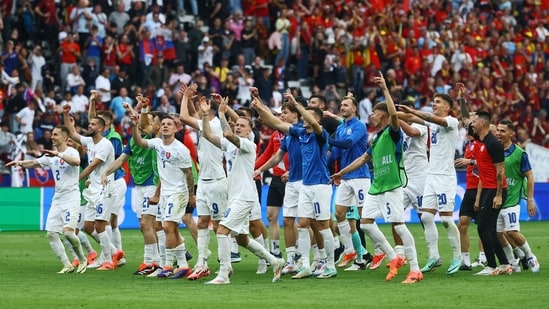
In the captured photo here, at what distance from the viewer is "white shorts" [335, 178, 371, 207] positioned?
20031mm

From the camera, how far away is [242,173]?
58.6ft

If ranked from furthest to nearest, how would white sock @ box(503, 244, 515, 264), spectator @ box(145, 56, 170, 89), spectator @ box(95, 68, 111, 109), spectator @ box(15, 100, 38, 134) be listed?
spectator @ box(145, 56, 170, 89) < spectator @ box(95, 68, 111, 109) < spectator @ box(15, 100, 38, 134) < white sock @ box(503, 244, 515, 264)

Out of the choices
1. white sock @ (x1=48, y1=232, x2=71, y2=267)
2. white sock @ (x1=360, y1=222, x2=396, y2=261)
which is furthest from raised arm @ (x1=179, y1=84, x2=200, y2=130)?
white sock @ (x1=48, y1=232, x2=71, y2=267)

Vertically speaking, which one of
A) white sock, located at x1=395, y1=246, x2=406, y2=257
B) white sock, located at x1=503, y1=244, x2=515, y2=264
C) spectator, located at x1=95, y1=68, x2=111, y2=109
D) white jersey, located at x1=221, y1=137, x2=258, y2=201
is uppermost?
spectator, located at x1=95, y1=68, x2=111, y2=109

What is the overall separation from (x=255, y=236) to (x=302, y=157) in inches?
82.7

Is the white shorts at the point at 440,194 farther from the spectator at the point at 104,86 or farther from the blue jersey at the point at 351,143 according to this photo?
the spectator at the point at 104,86

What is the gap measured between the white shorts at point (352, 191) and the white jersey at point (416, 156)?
0.76m

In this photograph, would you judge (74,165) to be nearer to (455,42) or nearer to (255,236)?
(255,236)

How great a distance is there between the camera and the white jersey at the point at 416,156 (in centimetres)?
2002

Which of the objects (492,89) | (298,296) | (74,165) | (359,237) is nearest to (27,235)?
(74,165)

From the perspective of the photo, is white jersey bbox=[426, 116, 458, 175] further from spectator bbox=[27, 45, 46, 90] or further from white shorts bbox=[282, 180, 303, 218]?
spectator bbox=[27, 45, 46, 90]

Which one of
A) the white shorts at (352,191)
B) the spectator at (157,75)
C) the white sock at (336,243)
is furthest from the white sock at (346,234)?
the spectator at (157,75)

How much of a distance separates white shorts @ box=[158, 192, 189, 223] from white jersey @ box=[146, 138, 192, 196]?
0.23ft

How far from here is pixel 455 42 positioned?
1737 inches
